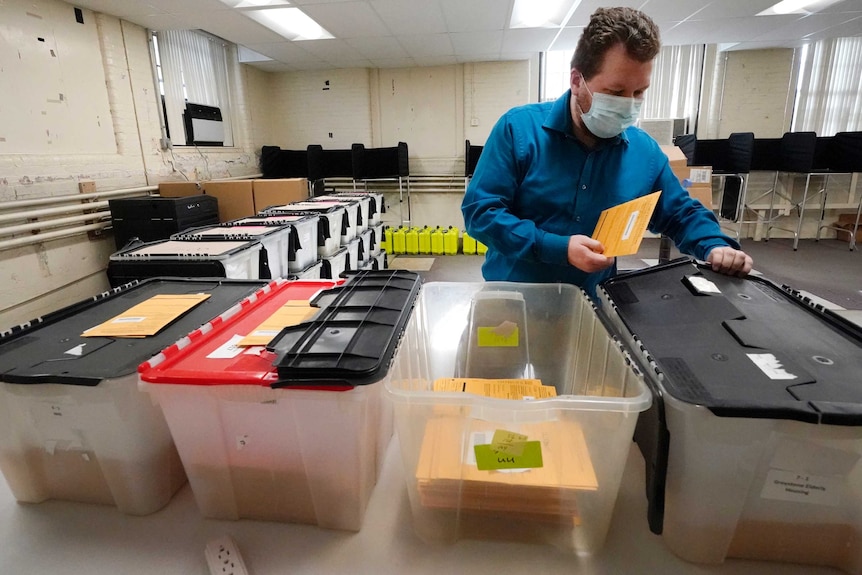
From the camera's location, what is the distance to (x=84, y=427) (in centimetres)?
70

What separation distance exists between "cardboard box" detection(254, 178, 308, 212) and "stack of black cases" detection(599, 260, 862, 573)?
3.96 metres

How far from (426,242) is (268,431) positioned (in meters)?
5.77

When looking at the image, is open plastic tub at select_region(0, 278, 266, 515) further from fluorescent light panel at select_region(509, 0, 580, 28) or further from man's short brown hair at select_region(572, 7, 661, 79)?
fluorescent light panel at select_region(509, 0, 580, 28)

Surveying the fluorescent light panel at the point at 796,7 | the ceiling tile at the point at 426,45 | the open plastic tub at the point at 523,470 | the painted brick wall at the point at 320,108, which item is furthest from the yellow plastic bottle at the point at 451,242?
the open plastic tub at the point at 523,470

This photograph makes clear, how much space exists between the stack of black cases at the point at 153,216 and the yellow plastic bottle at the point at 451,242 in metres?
3.56

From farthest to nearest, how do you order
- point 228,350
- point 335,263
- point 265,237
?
point 335,263 < point 265,237 < point 228,350

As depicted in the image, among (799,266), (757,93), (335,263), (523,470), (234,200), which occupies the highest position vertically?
(757,93)

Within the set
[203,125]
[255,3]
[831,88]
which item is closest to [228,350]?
[255,3]

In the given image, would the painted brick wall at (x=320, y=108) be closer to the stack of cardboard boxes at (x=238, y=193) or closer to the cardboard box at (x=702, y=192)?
the stack of cardboard boxes at (x=238, y=193)

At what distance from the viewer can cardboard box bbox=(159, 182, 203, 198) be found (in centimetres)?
394

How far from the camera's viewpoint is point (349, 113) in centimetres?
669

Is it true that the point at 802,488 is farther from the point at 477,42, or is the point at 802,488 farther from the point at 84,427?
the point at 477,42

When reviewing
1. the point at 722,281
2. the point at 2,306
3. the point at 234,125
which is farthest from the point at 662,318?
the point at 234,125

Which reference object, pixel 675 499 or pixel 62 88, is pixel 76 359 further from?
pixel 62 88
